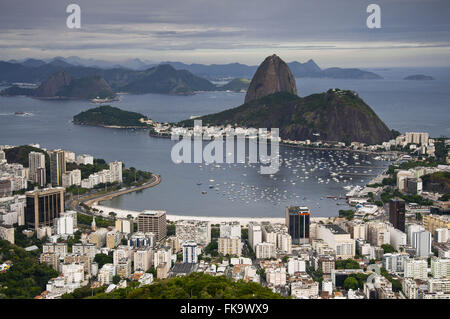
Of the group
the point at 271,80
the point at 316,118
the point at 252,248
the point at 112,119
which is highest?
the point at 271,80

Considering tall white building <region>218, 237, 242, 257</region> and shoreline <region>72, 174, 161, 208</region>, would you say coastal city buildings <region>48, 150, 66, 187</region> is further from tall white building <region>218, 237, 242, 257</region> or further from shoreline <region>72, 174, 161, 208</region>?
tall white building <region>218, 237, 242, 257</region>

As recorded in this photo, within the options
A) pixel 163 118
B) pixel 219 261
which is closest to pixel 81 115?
pixel 163 118

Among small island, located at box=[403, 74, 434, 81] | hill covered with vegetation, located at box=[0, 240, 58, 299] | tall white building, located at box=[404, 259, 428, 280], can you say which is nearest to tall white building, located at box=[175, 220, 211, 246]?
hill covered with vegetation, located at box=[0, 240, 58, 299]

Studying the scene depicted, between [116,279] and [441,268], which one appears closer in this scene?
[116,279]

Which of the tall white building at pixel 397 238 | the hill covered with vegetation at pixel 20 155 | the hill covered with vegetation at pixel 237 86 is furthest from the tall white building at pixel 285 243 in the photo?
the hill covered with vegetation at pixel 237 86

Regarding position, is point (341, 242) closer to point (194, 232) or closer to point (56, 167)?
point (194, 232)

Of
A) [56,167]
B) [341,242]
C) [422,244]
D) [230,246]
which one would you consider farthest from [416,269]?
[56,167]

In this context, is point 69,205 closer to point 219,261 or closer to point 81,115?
point 219,261

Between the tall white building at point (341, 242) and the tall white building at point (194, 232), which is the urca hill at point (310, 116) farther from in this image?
the tall white building at point (194, 232)
